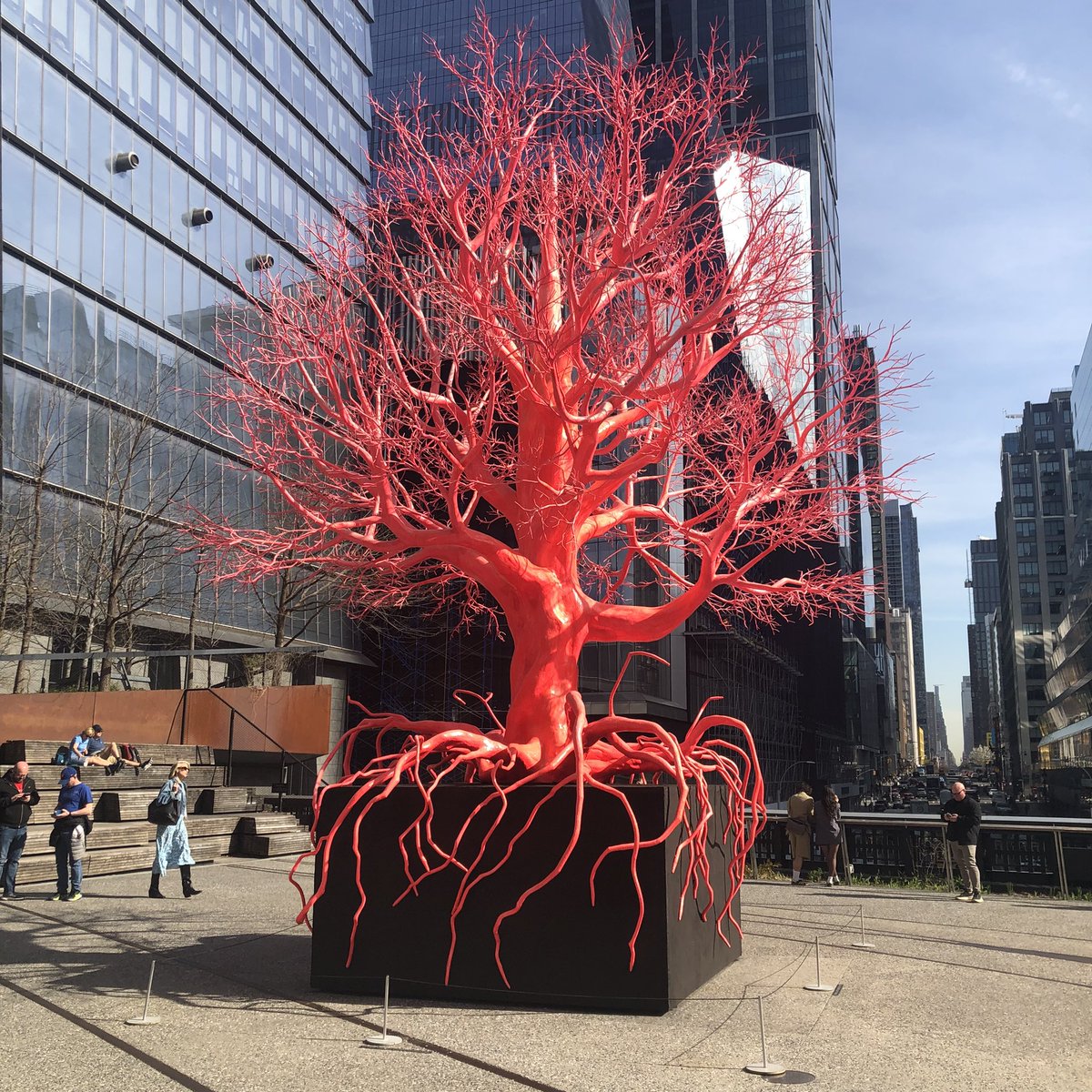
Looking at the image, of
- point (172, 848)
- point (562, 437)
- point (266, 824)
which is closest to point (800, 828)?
point (172, 848)

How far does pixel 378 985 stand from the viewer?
23.5 ft

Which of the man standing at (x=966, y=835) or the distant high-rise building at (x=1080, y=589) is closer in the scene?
the man standing at (x=966, y=835)

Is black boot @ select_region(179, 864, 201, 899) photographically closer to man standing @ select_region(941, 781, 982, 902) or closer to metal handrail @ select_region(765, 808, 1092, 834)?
metal handrail @ select_region(765, 808, 1092, 834)

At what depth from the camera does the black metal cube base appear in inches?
266

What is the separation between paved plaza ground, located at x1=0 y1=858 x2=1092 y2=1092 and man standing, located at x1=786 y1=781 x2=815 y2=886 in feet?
13.7

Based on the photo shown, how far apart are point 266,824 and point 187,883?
518 centimetres

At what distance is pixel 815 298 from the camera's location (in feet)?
242

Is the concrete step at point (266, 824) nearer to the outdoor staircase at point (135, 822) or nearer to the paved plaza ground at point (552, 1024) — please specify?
the outdoor staircase at point (135, 822)

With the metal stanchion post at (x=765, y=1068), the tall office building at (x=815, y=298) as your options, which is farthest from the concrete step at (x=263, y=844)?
the metal stanchion post at (x=765, y=1068)

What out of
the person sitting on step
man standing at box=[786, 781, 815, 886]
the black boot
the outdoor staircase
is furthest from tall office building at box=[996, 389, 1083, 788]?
the black boot

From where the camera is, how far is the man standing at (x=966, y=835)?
12.2 m

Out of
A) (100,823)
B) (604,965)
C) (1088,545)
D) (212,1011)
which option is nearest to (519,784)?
(604,965)

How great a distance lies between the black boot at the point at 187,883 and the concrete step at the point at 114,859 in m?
1.69

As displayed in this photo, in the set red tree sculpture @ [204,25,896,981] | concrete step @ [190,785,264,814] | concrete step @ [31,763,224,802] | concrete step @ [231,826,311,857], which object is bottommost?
concrete step @ [231,826,311,857]
